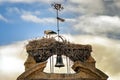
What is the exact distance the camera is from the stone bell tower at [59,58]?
2559cm

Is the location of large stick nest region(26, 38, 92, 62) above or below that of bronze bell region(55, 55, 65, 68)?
above

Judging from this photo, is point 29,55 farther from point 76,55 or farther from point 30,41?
point 76,55

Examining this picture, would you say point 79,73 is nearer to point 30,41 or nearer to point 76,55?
point 76,55

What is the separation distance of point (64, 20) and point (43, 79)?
327 centimetres

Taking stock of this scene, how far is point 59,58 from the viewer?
85.2ft

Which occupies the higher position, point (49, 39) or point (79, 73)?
point (49, 39)

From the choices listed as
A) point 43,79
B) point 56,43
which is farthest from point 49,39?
point 43,79

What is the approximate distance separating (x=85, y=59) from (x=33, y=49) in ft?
8.70

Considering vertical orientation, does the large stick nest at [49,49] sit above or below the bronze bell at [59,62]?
above

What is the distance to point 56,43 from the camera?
1017 inches

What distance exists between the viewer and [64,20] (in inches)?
1048

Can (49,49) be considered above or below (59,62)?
above

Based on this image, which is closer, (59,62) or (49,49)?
(49,49)

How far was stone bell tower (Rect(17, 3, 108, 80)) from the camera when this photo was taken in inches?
1008
